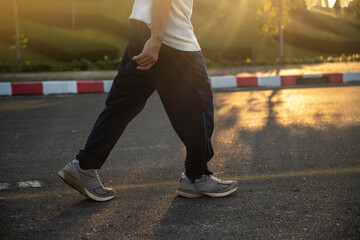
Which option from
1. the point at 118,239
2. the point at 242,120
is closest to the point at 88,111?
the point at 242,120

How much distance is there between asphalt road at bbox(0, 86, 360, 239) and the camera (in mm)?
2504

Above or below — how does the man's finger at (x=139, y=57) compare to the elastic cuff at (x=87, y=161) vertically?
above

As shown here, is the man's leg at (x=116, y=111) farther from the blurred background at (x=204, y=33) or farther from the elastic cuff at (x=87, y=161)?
the blurred background at (x=204, y=33)

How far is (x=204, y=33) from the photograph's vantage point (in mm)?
22312

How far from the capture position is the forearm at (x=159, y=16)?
2.65 m

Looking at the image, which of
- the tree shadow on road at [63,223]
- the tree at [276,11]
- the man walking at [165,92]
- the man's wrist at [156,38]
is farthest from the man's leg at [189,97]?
the tree at [276,11]

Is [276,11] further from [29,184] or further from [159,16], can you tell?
[159,16]

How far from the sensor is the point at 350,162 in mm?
3793

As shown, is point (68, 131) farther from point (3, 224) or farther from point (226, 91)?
point (226, 91)

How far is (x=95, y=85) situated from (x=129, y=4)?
20.1 m

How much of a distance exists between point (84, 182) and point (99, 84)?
7480 millimetres

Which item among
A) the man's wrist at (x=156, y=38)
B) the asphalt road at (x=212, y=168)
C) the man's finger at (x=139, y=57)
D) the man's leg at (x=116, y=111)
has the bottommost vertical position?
the asphalt road at (x=212, y=168)

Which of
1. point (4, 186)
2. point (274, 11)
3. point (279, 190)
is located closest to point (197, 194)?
point (279, 190)

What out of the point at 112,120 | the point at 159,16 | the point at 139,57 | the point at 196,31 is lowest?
the point at 196,31
